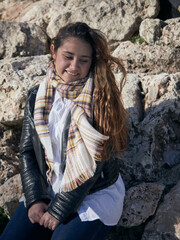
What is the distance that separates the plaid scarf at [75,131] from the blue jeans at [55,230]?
28cm

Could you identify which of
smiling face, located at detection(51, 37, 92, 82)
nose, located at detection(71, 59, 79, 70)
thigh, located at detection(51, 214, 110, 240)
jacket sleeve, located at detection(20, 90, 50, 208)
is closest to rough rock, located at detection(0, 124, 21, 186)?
jacket sleeve, located at detection(20, 90, 50, 208)

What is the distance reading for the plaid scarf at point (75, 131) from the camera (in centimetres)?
221

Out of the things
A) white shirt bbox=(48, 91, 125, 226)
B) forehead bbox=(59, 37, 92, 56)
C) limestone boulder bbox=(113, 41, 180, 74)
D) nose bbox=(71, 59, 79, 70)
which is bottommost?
white shirt bbox=(48, 91, 125, 226)

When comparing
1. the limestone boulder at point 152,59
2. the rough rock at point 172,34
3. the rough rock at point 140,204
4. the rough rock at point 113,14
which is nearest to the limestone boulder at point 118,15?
the rough rock at point 113,14

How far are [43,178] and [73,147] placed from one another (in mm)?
431

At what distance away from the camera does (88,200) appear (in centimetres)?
231

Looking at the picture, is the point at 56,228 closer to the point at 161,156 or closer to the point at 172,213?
the point at 172,213

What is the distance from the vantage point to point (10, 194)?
299 cm

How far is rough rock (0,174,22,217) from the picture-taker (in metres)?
2.93

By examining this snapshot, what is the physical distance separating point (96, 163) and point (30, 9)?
4.35 m

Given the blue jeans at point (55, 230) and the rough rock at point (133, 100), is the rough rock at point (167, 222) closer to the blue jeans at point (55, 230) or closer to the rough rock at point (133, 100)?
the blue jeans at point (55, 230)

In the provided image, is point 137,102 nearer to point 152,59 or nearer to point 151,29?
point 152,59

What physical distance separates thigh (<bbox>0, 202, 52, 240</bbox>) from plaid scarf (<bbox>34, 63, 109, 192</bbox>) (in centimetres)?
39

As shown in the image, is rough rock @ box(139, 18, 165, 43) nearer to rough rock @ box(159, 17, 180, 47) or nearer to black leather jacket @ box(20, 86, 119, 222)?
rough rock @ box(159, 17, 180, 47)
